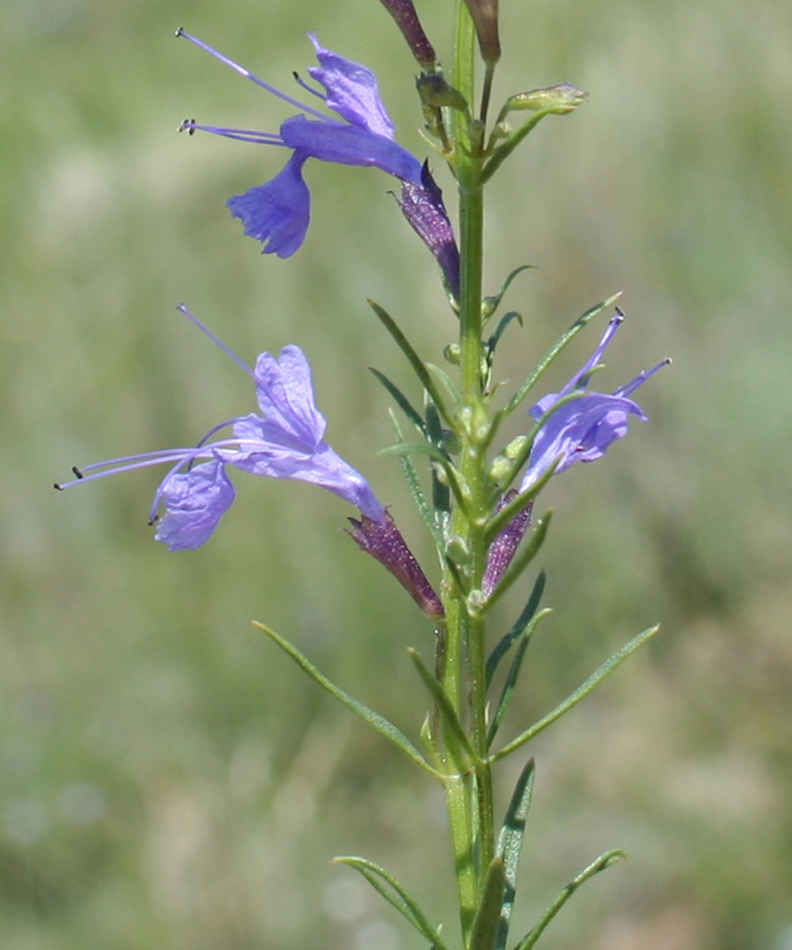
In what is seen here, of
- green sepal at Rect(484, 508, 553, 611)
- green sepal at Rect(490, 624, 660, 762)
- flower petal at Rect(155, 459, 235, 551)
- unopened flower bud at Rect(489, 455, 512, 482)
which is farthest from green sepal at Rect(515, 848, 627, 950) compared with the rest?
flower petal at Rect(155, 459, 235, 551)

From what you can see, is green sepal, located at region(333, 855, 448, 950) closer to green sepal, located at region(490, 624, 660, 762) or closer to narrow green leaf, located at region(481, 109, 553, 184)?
green sepal, located at region(490, 624, 660, 762)

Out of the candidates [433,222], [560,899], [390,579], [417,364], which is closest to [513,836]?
[560,899]

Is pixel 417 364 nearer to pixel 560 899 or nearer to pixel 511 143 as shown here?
pixel 511 143

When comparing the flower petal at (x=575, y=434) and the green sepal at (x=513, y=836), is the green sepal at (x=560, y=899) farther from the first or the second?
the flower petal at (x=575, y=434)

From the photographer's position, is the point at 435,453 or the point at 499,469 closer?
the point at 435,453

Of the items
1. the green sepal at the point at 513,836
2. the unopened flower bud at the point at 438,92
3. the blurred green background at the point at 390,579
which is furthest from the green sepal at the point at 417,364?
the blurred green background at the point at 390,579

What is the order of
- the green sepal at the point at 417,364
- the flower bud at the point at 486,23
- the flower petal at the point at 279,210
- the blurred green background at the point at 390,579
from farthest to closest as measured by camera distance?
the blurred green background at the point at 390,579 → the flower petal at the point at 279,210 → the green sepal at the point at 417,364 → the flower bud at the point at 486,23
